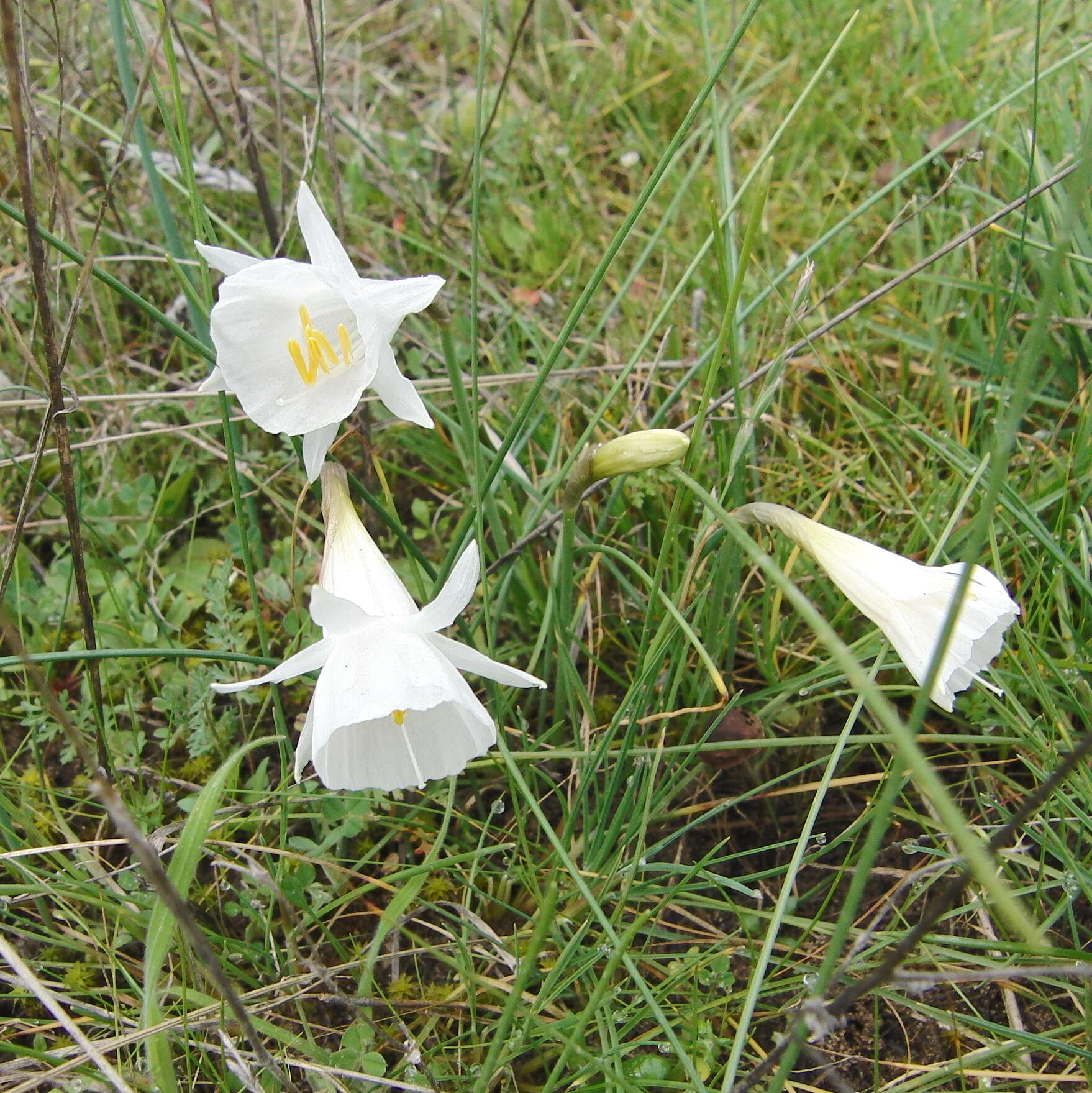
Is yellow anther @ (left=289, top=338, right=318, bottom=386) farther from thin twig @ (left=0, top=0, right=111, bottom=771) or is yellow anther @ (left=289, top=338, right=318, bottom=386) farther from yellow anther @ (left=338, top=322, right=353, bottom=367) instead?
thin twig @ (left=0, top=0, right=111, bottom=771)

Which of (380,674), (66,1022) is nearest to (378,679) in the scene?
(380,674)

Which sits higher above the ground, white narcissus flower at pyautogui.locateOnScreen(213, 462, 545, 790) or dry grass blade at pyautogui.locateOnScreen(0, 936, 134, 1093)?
white narcissus flower at pyautogui.locateOnScreen(213, 462, 545, 790)

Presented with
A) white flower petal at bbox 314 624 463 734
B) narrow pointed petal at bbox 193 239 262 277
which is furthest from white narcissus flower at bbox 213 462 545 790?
narrow pointed petal at bbox 193 239 262 277

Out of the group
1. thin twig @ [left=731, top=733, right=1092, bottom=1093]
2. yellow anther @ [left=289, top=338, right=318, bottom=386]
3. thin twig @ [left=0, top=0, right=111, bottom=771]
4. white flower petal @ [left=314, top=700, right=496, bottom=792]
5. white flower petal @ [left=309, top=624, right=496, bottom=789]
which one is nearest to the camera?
thin twig @ [left=731, top=733, right=1092, bottom=1093]

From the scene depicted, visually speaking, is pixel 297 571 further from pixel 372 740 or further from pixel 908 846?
pixel 908 846

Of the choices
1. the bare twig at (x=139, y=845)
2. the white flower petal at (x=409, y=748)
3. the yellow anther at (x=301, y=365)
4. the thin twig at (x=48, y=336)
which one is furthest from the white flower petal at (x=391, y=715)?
the thin twig at (x=48, y=336)

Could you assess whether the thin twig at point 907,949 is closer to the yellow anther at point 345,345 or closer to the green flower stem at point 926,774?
the green flower stem at point 926,774

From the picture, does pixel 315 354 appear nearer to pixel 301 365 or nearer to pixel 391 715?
pixel 301 365
